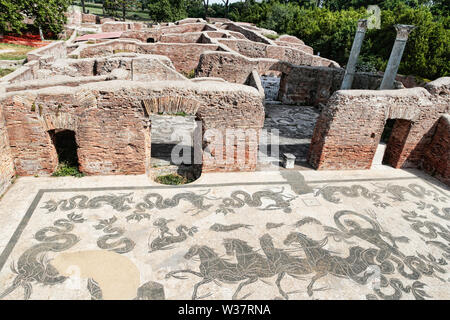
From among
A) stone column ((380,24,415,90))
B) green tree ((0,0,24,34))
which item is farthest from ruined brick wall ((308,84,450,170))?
green tree ((0,0,24,34))

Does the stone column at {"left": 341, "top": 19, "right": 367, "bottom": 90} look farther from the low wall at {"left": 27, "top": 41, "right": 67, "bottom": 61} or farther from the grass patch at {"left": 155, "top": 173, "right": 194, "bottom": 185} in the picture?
the low wall at {"left": 27, "top": 41, "right": 67, "bottom": 61}

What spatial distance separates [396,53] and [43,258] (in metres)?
13.4

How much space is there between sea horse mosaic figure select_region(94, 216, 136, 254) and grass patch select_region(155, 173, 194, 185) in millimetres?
2315

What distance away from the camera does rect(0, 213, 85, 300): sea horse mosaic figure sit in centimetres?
429

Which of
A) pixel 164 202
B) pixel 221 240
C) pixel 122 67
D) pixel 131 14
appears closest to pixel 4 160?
pixel 164 202

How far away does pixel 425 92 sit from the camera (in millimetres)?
7820

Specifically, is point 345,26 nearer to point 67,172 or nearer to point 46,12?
point 67,172

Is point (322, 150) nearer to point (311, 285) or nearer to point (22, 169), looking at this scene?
point (311, 285)

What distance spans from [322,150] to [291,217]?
266 cm

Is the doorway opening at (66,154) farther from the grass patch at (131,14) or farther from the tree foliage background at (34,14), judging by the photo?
the grass patch at (131,14)

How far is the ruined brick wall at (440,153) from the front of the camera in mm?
8047

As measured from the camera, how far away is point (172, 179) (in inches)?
310

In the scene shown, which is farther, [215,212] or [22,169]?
[22,169]

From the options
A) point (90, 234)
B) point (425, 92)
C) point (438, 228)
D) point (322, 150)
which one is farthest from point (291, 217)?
point (425, 92)
